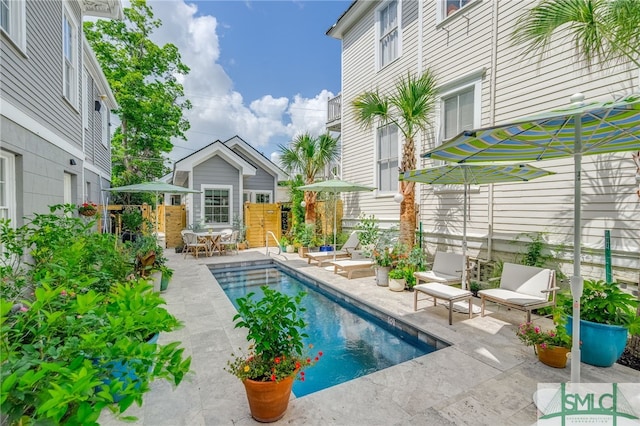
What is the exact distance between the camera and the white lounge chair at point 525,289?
431 cm

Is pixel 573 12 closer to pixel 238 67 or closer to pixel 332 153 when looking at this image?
pixel 332 153

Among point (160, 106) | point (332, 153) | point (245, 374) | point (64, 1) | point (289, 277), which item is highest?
point (160, 106)

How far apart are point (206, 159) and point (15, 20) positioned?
830 cm

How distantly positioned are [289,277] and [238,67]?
10.7m

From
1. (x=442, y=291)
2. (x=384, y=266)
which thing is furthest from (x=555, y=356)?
(x=384, y=266)

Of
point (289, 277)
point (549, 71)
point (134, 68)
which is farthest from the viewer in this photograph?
point (134, 68)

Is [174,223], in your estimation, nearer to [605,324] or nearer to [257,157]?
[257,157]

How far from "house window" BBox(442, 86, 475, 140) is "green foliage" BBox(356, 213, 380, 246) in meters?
3.22

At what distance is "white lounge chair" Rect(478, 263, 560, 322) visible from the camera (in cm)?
431

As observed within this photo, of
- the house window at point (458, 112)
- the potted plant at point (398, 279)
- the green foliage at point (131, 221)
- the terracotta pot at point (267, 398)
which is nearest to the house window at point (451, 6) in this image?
the house window at point (458, 112)

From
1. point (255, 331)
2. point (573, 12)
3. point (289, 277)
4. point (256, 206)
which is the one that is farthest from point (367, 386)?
point (256, 206)

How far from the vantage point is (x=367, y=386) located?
3012 millimetres

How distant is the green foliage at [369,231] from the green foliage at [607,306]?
5366 mm
